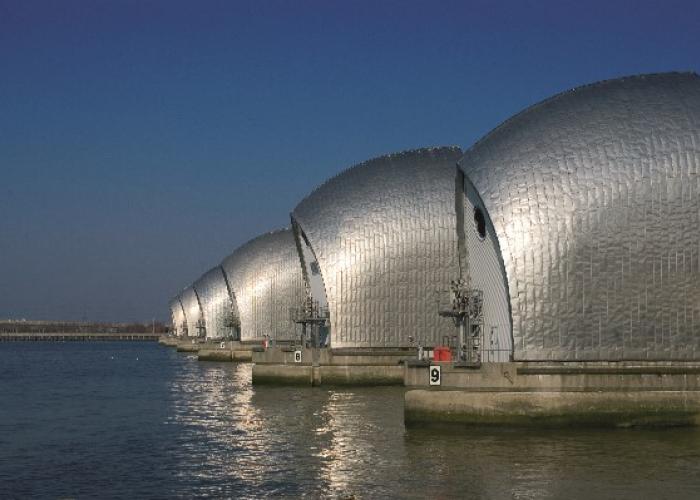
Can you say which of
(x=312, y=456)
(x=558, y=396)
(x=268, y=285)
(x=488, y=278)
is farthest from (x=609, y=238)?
(x=268, y=285)

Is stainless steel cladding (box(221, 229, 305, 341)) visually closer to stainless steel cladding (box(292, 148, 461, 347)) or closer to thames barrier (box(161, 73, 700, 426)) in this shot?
stainless steel cladding (box(292, 148, 461, 347))

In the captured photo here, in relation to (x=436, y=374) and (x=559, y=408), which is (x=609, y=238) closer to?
(x=559, y=408)

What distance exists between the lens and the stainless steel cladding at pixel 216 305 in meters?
122

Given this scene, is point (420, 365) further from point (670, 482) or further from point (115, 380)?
point (115, 380)

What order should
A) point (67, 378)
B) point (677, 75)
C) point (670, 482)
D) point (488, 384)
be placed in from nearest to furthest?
point (670, 482), point (488, 384), point (677, 75), point (67, 378)

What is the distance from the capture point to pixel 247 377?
72750mm

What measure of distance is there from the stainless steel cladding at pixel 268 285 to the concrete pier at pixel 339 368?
2808cm

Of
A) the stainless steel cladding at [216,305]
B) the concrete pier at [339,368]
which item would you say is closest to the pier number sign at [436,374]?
the concrete pier at [339,368]

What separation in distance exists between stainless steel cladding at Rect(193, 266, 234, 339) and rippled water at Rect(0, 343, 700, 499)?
7269 cm

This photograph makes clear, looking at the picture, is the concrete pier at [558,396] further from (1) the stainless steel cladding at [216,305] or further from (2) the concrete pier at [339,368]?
(1) the stainless steel cladding at [216,305]

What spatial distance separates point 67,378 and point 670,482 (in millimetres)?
59854

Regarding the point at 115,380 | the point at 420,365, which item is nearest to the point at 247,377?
the point at 115,380

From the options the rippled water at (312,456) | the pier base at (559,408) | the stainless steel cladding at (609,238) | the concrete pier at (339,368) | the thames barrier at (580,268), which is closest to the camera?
the rippled water at (312,456)

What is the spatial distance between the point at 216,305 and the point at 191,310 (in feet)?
124
